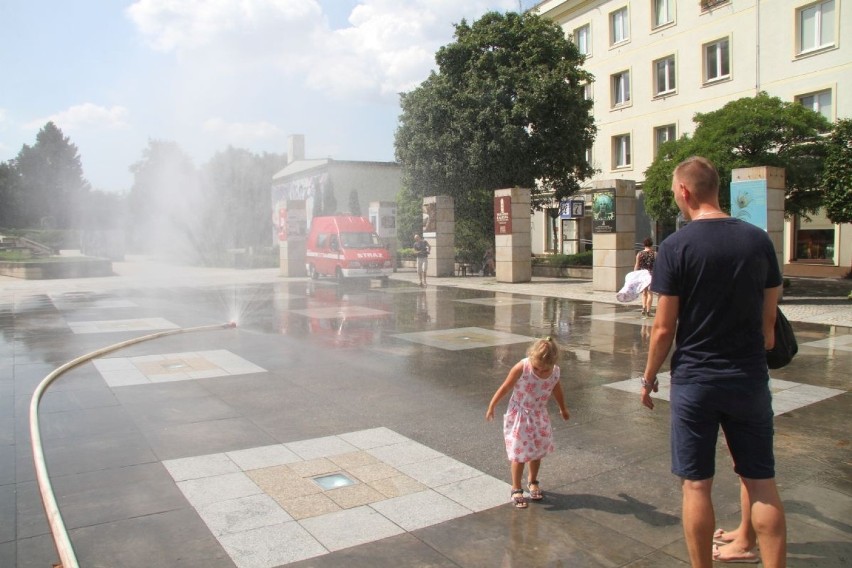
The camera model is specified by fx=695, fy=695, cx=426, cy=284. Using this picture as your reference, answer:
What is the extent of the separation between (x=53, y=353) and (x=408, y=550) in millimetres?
8455

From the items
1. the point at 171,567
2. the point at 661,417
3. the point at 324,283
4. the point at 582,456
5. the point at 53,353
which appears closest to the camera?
the point at 171,567

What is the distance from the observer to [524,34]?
82.9 feet

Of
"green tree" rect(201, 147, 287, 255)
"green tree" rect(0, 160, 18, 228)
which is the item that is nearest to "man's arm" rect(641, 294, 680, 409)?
"green tree" rect(201, 147, 287, 255)

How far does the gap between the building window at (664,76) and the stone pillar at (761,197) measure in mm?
17447

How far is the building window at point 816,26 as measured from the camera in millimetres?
24500

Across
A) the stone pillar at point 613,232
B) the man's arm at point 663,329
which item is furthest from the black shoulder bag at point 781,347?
the stone pillar at point 613,232

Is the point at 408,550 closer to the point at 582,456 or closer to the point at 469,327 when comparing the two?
the point at 582,456

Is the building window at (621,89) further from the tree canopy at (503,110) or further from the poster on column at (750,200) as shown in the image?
the poster on column at (750,200)

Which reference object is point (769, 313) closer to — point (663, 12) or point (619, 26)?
point (663, 12)

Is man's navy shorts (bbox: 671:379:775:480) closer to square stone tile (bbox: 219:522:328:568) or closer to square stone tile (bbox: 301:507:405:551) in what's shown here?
square stone tile (bbox: 301:507:405:551)

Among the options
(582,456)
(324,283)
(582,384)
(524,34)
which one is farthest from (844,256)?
(582,456)

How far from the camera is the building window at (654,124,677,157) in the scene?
31.6m

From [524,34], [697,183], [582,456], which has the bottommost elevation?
[582,456]

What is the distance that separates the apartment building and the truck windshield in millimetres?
14734
